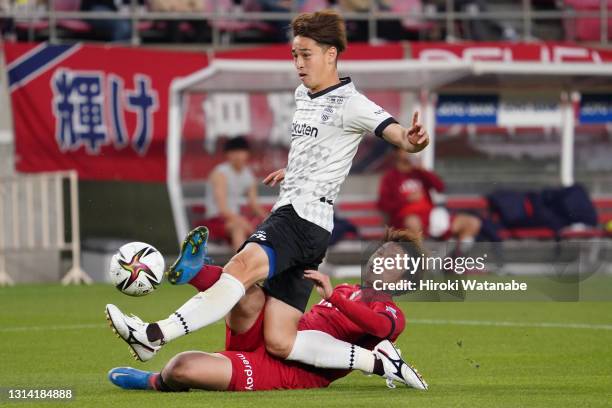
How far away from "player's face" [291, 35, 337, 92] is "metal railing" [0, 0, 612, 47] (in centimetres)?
1162

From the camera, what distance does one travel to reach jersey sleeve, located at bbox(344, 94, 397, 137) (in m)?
7.14

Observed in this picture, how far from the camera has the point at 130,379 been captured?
24.2 ft

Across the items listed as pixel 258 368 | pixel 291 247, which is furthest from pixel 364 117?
pixel 258 368

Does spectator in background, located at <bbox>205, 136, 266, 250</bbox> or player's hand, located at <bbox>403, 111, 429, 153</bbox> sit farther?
spectator in background, located at <bbox>205, 136, 266, 250</bbox>

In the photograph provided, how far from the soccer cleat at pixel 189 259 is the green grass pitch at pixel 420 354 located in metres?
0.61

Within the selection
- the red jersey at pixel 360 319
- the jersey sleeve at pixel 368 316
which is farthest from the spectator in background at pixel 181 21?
the jersey sleeve at pixel 368 316

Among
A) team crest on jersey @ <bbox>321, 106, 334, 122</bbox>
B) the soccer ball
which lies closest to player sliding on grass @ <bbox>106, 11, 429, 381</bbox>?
team crest on jersey @ <bbox>321, 106, 334, 122</bbox>

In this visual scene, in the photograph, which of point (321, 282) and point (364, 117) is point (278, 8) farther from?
point (321, 282)

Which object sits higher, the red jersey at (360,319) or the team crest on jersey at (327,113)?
the team crest on jersey at (327,113)

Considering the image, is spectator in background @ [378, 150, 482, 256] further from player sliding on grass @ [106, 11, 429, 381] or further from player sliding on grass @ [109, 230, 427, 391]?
player sliding on grass @ [106, 11, 429, 381]

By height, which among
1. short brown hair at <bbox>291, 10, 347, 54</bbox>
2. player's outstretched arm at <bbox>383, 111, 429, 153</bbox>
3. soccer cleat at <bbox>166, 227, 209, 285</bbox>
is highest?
short brown hair at <bbox>291, 10, 347, 54</bbox>

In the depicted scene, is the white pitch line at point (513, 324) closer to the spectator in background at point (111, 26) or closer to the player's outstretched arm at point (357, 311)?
the player's outstretched arm at point (357, 311)

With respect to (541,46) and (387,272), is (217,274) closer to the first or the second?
(387,272)

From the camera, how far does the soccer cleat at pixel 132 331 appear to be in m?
6.51
